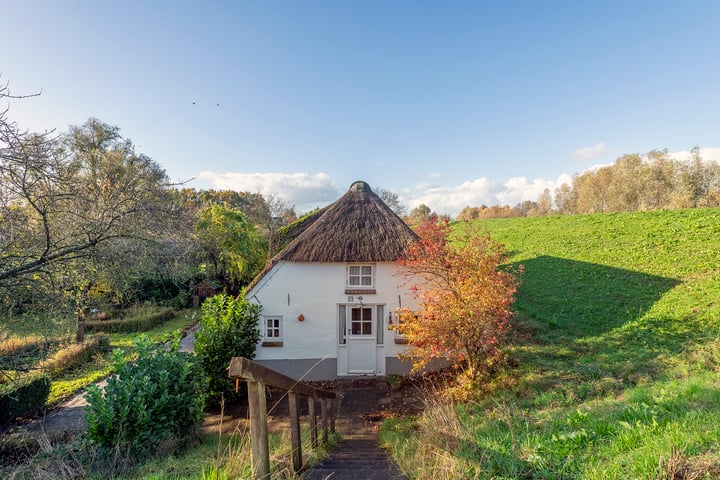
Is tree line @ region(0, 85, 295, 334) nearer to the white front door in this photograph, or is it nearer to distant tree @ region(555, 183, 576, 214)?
the white front door

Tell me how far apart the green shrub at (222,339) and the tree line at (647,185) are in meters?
24.5

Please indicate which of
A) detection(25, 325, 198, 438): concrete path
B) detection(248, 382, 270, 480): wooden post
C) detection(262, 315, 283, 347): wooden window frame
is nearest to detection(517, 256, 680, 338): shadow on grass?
detection(262, 315, 283, 347): wooden window frame

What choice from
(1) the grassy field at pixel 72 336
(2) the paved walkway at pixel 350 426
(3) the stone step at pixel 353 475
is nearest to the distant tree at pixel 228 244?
(1) the grassy field at pixel 72 336

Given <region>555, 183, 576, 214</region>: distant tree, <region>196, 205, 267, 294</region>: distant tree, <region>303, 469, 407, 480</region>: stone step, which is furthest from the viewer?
<region>555, 183, 576, 214</region>: distant tree

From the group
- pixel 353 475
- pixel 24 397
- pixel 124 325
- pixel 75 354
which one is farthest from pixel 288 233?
pixel 124 325

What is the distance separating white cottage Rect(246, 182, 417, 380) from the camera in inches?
362

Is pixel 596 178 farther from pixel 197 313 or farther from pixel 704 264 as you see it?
pixel 197 313

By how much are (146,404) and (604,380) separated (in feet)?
27.1

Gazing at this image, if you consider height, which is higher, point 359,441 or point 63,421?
point 359,441

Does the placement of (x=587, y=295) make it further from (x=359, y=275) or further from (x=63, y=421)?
(x=63, y=421)

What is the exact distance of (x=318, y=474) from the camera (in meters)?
3.79

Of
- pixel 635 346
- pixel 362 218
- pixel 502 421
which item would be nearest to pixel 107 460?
pixel 502 421

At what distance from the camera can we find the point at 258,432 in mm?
2840

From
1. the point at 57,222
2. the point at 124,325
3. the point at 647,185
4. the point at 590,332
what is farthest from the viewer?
the point at 647,185
